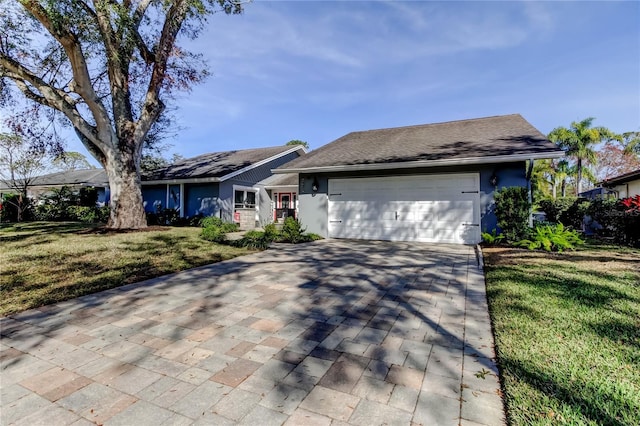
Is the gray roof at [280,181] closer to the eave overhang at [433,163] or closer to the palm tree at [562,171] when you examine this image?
the eave overhang at [433,163]

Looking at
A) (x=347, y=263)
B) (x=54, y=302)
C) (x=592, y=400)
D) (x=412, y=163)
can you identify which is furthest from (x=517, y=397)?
(x=412, y=163)

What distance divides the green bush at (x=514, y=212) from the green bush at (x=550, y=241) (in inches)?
10.6

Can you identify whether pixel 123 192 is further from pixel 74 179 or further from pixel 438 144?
pixel 74 179

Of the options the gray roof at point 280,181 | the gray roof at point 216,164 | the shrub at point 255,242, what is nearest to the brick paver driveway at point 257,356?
the shrub at point 255,242

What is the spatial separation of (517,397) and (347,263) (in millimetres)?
4321

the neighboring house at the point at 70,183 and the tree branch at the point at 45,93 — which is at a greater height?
the tree branch at the point at 45,93

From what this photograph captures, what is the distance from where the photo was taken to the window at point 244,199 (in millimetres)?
15766

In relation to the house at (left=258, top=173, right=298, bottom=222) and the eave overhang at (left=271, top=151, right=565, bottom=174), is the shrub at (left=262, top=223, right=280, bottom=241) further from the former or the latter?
the house at (left=258, top=173, right=298, bottom=222)

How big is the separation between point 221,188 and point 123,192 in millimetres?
4816

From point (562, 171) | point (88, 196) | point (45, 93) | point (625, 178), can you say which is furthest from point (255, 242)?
point (562, 171)

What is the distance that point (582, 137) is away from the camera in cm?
2127

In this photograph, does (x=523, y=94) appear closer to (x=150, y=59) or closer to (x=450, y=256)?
(x=450, y=256)

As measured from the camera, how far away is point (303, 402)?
6.14ft

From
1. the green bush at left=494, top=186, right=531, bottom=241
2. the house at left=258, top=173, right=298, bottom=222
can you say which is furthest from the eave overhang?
the house at left=258, top=173, right=298, bottom=222
